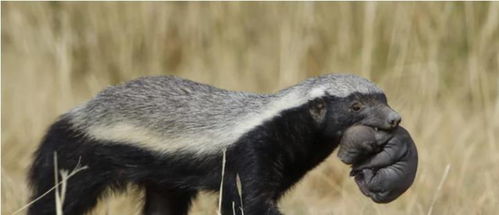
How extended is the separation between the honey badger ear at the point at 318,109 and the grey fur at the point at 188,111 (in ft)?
0.09

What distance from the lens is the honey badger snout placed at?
17.7ft

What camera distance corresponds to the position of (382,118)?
214 inches

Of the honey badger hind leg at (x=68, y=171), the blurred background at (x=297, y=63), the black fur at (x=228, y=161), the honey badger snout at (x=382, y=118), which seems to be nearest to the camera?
the honey badger snout at (x=382, y=118)

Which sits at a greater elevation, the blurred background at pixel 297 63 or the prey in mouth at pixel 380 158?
the prey in mouth at pixel 380 158

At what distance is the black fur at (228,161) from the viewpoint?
18.2 ft

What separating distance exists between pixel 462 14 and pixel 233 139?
4.01 m

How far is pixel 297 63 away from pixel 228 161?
384 centimetres

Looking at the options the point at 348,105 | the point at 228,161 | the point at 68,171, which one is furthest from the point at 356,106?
the point at 68,171

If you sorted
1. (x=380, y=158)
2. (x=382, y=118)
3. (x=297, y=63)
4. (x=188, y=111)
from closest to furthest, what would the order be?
(x=382, y=118), (x=380, y=158), (x=188, y=111), (x=297, y=63)

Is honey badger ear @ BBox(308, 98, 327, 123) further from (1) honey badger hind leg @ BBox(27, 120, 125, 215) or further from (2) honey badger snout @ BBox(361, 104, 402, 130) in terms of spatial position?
(1) honey badger hind leg @ BBox(27, 120, 125, 215)

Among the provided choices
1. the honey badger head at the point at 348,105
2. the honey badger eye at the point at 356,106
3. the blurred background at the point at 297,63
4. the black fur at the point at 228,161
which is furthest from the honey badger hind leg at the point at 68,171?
the honey badger eye at the point at 356,106

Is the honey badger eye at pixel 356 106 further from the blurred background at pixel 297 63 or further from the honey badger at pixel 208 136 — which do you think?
the blurred background at pixel 297 63

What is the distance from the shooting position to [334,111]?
5586mm

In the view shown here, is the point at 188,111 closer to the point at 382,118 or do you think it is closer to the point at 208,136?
the point at 208,136
